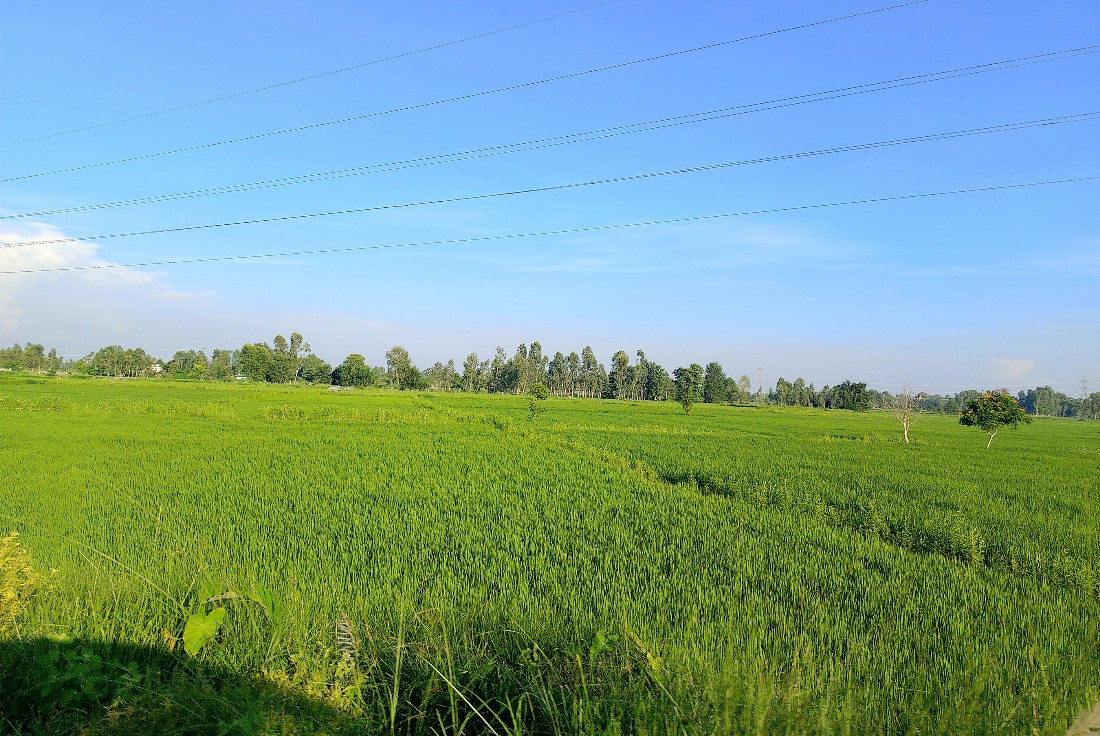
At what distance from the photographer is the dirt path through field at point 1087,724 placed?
332 cm

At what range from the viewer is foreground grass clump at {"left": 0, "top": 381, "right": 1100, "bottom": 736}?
3.21 meters

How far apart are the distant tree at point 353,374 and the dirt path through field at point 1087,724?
413 feet

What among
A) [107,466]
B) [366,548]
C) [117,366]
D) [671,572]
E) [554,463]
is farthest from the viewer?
[117,366]

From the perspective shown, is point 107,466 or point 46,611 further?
point 107,466

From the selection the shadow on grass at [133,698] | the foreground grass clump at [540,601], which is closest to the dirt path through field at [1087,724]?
the foreground grass clump at [540,601]

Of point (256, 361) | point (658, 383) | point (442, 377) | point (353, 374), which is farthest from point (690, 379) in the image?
point (256, 361)

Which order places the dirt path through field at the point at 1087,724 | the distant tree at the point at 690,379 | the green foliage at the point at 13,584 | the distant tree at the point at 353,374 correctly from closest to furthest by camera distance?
the dirt path through field at the point at 1087,724 → the green foliage at the point at 13,584 → the distant tree at the point at 690,379 → the distant tree at the point at 353,374

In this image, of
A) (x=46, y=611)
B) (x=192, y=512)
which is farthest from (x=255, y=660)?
(x=192, y=512)

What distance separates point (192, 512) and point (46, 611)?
5.12 meters

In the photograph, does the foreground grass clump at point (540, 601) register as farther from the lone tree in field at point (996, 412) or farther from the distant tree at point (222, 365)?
the distant tree at point (222, 365)

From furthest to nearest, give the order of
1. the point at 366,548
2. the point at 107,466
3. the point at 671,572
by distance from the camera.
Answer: the point at 107,466 < the point at 366,548 < the point at 671,572

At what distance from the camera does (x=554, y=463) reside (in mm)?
15875

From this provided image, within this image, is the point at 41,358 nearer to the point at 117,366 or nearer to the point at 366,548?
the point at 117,366

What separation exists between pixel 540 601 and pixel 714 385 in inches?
4526
